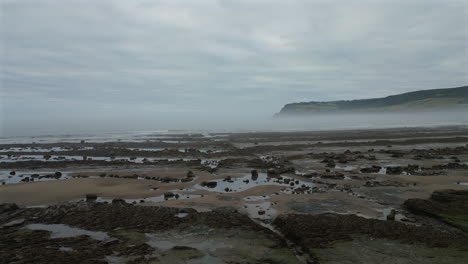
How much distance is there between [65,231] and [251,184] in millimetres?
15497

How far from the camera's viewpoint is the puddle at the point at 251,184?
2405 centimetres

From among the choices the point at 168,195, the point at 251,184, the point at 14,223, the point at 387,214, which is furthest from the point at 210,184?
the point at 387,214

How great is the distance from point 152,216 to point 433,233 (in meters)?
15.1

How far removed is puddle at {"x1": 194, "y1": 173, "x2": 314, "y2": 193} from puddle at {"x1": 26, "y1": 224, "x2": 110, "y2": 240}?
11090 millimetres

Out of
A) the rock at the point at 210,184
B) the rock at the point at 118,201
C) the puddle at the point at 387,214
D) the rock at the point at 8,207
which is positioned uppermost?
the rock at the point at 8,207

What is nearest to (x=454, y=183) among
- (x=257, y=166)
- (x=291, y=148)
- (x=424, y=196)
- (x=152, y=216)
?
(x=424, y=196)

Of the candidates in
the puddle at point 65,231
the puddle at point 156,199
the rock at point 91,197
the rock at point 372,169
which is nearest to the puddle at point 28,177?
the rock at point 91,197

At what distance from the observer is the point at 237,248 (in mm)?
12273

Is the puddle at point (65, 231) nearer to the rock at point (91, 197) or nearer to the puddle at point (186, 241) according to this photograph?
the puddle at point (186, 241)

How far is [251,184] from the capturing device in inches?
1014

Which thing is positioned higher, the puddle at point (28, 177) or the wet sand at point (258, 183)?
the puddle at point (28, 177)

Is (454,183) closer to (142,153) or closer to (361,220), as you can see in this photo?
(361,220)

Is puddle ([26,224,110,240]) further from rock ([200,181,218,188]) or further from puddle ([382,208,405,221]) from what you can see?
puddle ([382,208,405,221])

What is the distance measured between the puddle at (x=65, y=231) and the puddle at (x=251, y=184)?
1109 cm
